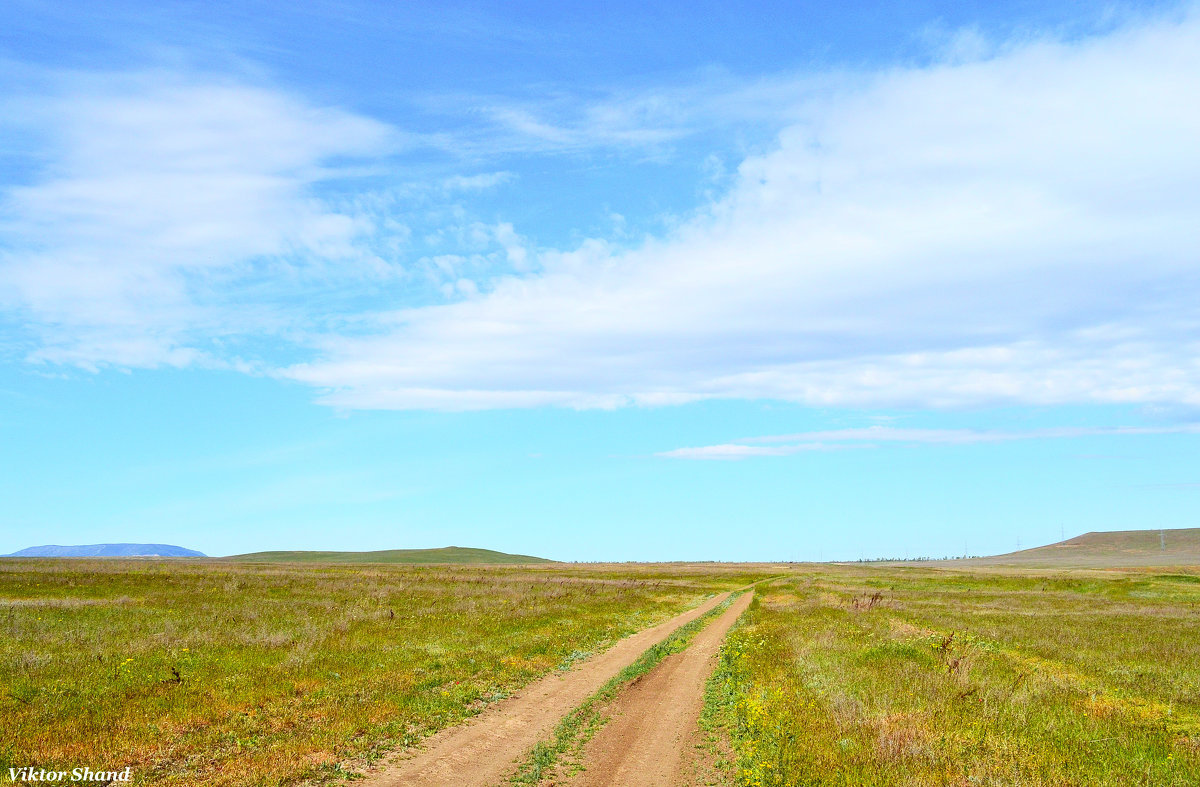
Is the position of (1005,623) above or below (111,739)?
below

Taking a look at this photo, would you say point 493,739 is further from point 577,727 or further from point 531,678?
point 531,678

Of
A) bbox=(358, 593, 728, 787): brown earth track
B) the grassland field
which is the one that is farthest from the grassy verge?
the grassland field

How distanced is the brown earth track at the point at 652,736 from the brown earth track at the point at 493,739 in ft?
4.01

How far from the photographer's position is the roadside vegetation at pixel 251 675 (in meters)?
12.2

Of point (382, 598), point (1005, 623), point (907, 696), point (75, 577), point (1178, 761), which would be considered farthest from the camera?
point (75, 577)

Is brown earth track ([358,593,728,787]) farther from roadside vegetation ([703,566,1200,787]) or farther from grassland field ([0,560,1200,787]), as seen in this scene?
roadside vegetation ([703,566,1200,787])

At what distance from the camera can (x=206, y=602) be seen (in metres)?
37.7

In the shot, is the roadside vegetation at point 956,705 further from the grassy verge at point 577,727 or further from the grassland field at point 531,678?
the grassy verge at point 577,727

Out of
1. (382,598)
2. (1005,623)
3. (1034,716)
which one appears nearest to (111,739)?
(1034,716)

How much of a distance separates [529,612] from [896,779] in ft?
91.1

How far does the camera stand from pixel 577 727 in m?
14.5

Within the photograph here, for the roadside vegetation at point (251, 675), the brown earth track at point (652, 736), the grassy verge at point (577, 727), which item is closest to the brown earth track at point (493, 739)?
the grassy verge at point (577, 727)

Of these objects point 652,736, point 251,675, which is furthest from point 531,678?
point 251,675

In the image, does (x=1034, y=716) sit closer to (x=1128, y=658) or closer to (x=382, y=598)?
(x=1128, y=658)
